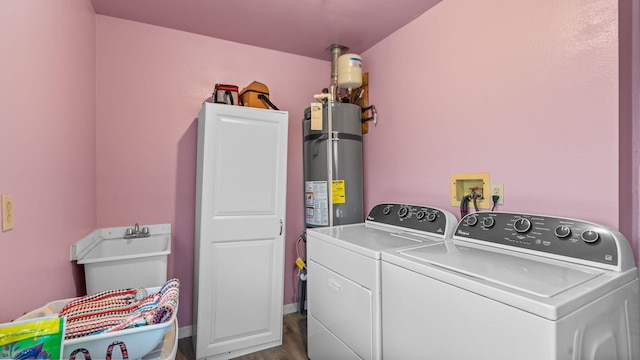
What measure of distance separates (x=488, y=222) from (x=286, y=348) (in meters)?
1.58

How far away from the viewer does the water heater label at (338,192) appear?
2.20m

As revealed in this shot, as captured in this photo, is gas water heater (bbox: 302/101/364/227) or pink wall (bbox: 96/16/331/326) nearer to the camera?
pink wall (bbox: 96/16/331/326)

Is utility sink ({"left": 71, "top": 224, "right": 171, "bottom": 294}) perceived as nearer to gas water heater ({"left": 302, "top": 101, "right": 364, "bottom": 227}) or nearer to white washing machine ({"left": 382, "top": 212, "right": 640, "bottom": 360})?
gas water heater ({"left": 302, "top": 101, "right": 364, "bottom": 227})

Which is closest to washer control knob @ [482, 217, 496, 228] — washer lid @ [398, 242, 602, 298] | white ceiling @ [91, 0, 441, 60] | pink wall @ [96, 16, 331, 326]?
washer lid @ [398, 242, 602, 298]

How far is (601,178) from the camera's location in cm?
116

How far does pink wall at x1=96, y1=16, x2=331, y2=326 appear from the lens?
2002 millimetres

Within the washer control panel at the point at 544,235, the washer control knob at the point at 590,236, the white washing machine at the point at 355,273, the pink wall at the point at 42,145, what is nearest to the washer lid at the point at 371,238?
the white washing machine at the point at 355,273

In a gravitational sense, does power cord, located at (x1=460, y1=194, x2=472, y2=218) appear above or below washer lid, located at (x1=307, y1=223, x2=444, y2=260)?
above

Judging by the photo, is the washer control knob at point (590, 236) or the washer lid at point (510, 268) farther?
the washer control knob at point (590, 236)

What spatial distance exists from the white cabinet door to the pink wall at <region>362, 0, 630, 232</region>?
921 millimetres

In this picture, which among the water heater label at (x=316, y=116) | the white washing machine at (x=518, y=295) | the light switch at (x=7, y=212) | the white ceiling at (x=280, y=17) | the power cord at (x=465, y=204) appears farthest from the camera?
the water heater label at (x=316, y=116)

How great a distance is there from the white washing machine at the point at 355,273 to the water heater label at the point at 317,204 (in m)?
0.32

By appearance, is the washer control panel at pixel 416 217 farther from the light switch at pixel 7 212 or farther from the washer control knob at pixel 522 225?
the light switch at pixel 7 212

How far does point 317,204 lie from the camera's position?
2238 millimetres
